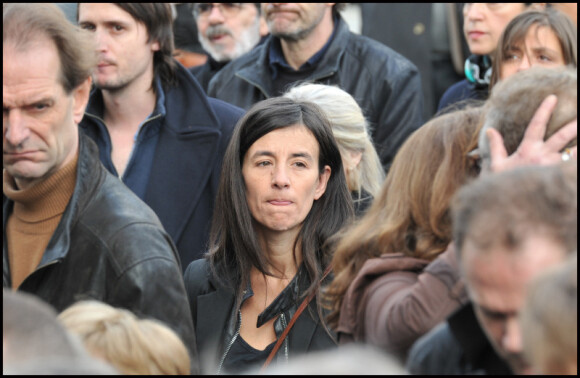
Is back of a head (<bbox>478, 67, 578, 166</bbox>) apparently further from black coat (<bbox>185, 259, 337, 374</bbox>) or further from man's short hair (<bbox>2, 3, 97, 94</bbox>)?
man's short hair (<bbox>2, 3, 97, 94</bbox>)

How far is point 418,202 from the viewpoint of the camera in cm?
316

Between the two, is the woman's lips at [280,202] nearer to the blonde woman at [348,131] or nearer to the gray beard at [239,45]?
the blonde woman at [348,131]

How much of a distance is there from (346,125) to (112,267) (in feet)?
6.39

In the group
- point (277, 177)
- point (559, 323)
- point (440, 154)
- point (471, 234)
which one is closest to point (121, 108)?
point (277, 177)

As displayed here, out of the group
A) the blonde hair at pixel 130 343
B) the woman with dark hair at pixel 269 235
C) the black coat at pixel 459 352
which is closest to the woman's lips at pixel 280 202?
the woman with dark hair at pixel 269 235

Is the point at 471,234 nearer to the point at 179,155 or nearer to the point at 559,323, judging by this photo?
the point at 559,323

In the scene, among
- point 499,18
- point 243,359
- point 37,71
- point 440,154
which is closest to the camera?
point 440,154

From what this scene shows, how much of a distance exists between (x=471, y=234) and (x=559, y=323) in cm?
41

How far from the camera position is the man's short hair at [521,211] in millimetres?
2094

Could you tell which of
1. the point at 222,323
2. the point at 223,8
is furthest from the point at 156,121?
the point at 223,8

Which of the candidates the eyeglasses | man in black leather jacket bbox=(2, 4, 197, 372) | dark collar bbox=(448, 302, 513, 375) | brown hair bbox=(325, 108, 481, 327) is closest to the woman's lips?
man in black leather jacket bbox=(2, 4, 197, 372)

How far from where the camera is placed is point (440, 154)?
318cm

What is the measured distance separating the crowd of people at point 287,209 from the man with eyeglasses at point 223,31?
3.70ft

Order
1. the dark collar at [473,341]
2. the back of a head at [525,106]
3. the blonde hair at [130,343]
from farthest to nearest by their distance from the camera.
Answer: the back of a head at [525,106] < the blonde hair at [130,343] < the dark collar at [473,341]
